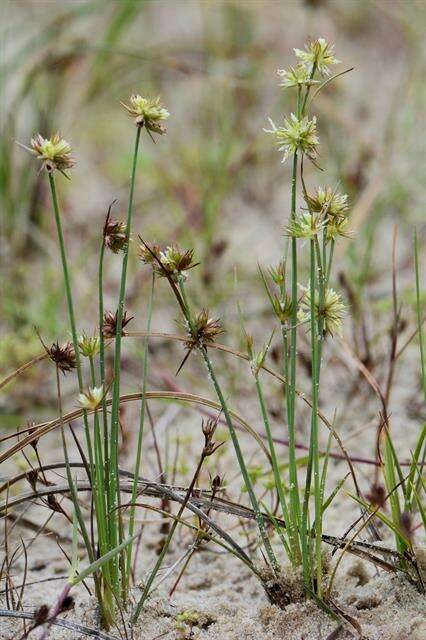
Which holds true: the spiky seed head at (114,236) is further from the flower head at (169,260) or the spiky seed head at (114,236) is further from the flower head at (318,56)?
the flower head at (318,56)

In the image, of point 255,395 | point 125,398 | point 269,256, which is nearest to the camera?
Result: point 125,398

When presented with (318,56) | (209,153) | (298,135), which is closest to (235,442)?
(298,135)

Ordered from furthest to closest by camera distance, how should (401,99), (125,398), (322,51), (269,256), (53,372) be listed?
(401,99) → (269,256) → (53,372) → (125,398) → (322,51)

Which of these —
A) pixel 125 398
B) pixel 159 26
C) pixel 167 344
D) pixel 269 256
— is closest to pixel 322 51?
pixel 125 398

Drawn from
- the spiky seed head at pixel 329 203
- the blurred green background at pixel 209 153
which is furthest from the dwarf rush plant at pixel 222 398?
the blurred green background at pixel 209 153

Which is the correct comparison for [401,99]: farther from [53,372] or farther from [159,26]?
[53,372]

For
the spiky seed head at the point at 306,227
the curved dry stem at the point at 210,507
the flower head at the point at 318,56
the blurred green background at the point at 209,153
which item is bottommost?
→ the curved dry stem at the point at 210,507
